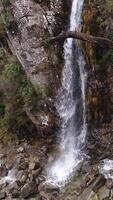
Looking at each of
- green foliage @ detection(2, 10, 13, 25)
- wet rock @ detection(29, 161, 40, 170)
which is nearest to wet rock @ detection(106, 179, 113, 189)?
wet rock @ detection(29, 161, 40, 170)

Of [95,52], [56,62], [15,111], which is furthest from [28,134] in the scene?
[95,52]

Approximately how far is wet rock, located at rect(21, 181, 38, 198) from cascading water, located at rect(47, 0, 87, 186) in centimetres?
86

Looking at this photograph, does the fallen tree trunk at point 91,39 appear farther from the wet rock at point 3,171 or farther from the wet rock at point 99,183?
the wet rock at point 3,171

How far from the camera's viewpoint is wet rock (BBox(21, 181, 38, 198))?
14.6m

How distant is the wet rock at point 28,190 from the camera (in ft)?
47.8

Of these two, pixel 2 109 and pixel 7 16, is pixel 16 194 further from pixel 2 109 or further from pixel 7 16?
pixel 7 16

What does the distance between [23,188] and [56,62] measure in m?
4.20

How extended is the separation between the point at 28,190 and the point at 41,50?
14.8 ft

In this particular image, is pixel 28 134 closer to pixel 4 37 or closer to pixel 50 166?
pixel 50 166

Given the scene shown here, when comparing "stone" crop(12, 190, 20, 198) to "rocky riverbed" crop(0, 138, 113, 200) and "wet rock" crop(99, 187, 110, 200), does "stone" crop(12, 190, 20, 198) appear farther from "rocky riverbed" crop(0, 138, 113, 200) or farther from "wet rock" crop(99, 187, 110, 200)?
"wet rock" crop(99, 187, 110, 200)

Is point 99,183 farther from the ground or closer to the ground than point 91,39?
closer to the ground

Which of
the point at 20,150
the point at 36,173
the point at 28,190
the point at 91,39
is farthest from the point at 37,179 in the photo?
the point at 91,39

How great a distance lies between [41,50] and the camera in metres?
16.3

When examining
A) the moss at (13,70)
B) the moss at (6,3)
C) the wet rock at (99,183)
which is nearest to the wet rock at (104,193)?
the wet rock at (99,183)
